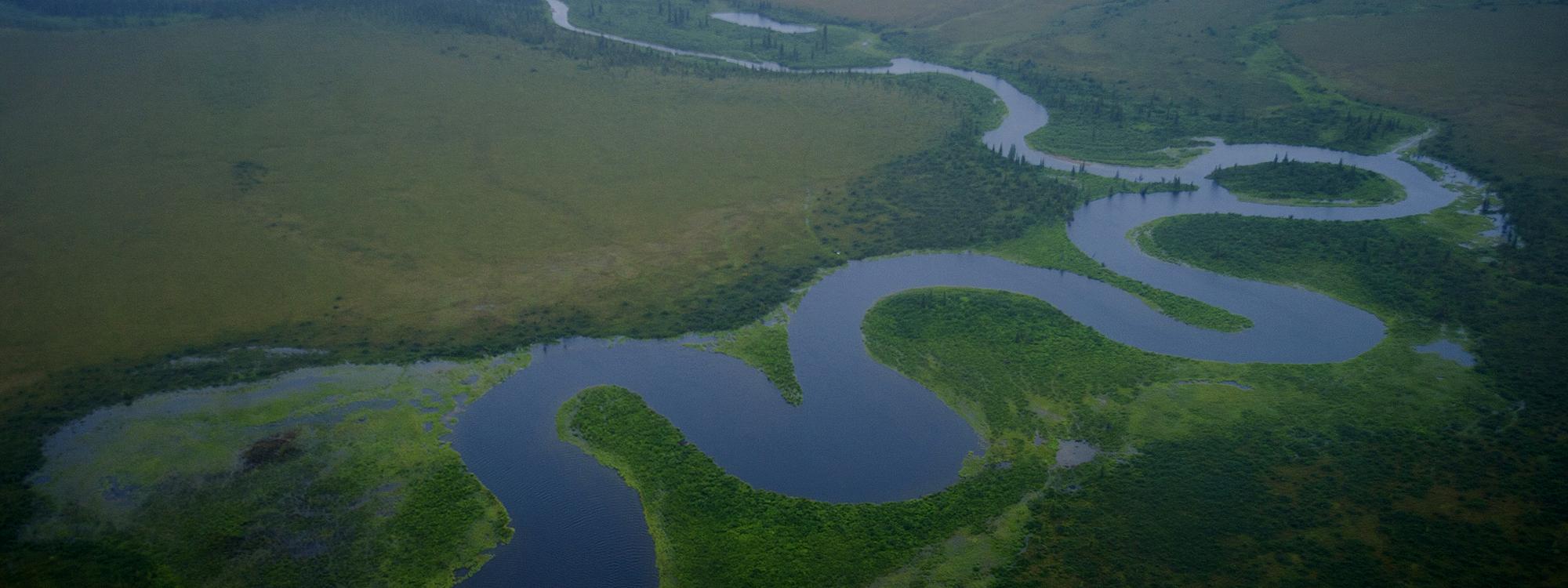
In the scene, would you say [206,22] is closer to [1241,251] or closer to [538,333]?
[538,333]

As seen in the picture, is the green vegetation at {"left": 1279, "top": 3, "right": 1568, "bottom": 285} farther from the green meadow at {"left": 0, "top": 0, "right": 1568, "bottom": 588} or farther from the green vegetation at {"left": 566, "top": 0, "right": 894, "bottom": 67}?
the green vegetation at {"left": 566, "top": 0, "right": 894, "bottom": 67}

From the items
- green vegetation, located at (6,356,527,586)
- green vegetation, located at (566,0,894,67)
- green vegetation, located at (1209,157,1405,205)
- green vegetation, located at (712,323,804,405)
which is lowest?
green vegetation, located at (6,356,527,586)

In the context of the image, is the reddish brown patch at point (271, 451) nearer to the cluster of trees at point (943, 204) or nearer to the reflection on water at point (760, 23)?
the cluster of trees at point (943, 204)

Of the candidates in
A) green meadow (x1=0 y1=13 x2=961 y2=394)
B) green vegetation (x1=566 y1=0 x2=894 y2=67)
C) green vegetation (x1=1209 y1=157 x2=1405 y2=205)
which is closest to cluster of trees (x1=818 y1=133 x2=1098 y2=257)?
green meadow (x1=0 y1=13 x2=961 y2=394)

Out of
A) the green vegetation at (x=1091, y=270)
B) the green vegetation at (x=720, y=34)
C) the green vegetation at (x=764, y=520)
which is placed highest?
the green vegetation at (x=720, y=34)

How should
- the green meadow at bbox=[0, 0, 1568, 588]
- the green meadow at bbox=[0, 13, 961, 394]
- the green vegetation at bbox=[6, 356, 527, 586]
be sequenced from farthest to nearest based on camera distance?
the green meadow at bbox=[0, 13, 961, 394]
the green meadow at bbox=[0, 0, 1568, 588]
the green vegetation at bbox=[6, 356, 527, 586]

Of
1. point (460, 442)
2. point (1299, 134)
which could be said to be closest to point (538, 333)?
point (460, 442)

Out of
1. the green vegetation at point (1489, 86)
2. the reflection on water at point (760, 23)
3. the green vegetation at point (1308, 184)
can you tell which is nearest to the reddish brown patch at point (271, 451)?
the green vegetation at point (1308, 184)

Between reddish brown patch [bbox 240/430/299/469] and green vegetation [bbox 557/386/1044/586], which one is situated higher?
green vegetation [bbox 557/386/1044/586]
